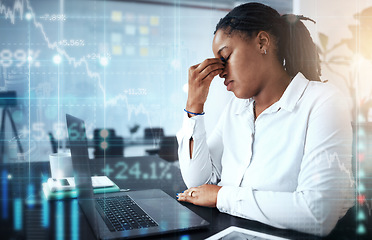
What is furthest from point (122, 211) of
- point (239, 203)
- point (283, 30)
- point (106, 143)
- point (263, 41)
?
point (106, 143)

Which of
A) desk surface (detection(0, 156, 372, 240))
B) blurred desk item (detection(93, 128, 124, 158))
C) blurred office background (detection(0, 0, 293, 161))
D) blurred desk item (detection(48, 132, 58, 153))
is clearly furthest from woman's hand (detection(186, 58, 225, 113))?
blurred office background (detection(0, 0, 293, 161))

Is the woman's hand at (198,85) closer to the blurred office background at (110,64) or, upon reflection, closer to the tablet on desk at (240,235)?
the tablet on desk at (240,235)

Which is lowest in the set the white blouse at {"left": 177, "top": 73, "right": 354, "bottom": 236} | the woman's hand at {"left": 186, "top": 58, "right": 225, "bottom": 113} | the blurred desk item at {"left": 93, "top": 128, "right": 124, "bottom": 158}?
the blurred desk item at {"left": 93, "top": 128, "right": 124, "bottom": 158}

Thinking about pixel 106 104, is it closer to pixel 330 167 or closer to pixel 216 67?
pixel 216 67

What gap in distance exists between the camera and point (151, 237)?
74 cm

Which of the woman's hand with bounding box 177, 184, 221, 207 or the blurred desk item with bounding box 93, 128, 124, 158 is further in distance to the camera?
the blurred desk item with bounding box 93, 128, 124, 158
